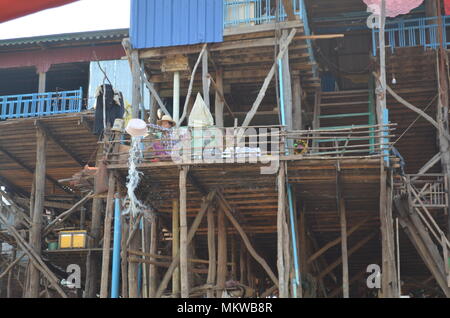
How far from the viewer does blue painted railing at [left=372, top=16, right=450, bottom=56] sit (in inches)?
902

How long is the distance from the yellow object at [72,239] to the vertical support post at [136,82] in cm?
567

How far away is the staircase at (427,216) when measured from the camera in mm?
20372

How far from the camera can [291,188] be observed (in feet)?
64.5

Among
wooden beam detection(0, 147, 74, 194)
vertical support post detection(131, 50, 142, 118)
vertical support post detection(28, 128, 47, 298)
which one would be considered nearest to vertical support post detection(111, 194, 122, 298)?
vertical support post detection(131, 50, 142, 118)

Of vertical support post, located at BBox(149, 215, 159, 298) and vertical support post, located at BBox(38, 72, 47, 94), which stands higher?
vertical support post, located at BBox(38, 72, 47, 94)

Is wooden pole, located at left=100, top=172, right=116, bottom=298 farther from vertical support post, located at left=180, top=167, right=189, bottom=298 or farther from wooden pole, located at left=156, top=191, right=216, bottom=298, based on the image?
vertical support post, located at left=180, top=167, right=189, bottom=298

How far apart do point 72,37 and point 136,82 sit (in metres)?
6.19

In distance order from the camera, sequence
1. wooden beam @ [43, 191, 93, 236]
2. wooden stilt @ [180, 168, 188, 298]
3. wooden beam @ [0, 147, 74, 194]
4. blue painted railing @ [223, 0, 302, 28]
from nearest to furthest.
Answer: wooden stilt @ [180, 168, 188, 298] < blue painted railing @ [223, 0, 302, 28] < wooden beam @ [43, 191, 93, 236] < wooden beam @ [0, 147, 74, 194]

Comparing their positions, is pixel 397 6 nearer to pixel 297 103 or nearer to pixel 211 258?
pixel 297 103

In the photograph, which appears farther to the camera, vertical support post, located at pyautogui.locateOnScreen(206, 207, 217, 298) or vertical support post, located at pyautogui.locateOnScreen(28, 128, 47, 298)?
vertical support post, located at pyautogui.locateOnScreen(28, 128, 47, 298)

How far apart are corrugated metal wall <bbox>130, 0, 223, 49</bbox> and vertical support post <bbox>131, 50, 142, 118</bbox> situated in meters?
0.31

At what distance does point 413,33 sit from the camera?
23688 millimetres

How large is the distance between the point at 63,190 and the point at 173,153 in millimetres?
11132
